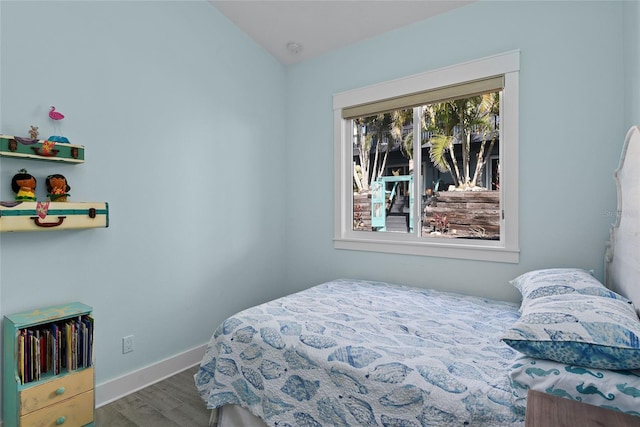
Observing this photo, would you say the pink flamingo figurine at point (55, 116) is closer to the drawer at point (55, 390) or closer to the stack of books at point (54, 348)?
the stack of books at point (54, 348)

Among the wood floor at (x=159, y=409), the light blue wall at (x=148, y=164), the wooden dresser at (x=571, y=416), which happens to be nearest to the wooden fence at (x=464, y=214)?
the light blue wall at (x=148, y=164)

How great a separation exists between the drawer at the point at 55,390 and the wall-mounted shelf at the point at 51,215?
0.79m

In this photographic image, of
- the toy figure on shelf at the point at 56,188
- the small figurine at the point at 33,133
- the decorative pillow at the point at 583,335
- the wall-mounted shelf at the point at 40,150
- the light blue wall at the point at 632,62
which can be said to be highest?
the light blue wall at the point at 632,62

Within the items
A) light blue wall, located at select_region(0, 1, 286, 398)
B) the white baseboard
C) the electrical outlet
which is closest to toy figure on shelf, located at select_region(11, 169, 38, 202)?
light blue wall, located at select_region(0, 1, 286, 398)

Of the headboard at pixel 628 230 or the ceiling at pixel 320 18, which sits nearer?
the headboard at pixel 628 230

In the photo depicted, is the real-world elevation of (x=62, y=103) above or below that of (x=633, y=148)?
above

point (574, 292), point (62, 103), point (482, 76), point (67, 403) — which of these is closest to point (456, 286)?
point (574, 292)

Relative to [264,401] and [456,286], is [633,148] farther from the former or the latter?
[264,401]

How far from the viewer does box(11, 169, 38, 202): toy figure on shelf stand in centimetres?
179

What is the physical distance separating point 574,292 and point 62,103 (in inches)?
114

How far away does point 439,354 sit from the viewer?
1505 mm

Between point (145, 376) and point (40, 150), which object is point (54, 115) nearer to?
point (40, 150)

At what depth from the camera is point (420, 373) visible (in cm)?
138

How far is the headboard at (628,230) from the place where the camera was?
149 cm
